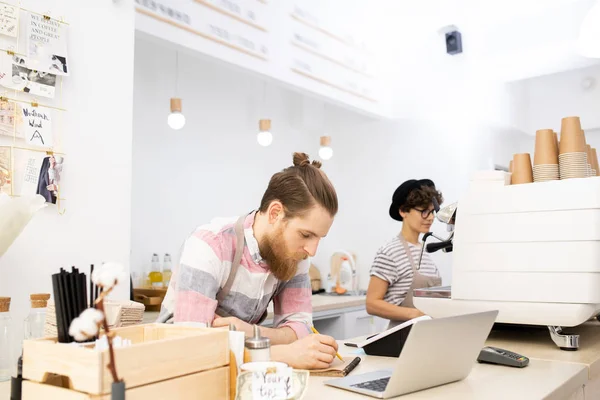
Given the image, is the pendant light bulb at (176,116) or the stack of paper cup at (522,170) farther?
the pendant light bulb at (176,116)

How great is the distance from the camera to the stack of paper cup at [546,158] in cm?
202

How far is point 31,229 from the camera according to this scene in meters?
1.98

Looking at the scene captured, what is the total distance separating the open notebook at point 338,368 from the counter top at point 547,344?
2.06 ft

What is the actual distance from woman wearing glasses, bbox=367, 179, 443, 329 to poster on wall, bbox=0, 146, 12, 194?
5.74ft

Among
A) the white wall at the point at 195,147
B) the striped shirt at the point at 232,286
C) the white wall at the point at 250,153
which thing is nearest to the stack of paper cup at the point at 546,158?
the striped shirt at the point at 232,286

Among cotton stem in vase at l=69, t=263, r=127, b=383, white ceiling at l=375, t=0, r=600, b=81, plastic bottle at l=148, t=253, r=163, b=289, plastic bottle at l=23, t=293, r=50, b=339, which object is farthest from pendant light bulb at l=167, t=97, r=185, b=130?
cotton stem in vase at l=69, t=263, r=127, b=383

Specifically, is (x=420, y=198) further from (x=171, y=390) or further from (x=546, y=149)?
(x=171, y=390)

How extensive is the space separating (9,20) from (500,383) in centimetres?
191

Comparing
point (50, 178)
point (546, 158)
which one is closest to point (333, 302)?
point (546, 158)

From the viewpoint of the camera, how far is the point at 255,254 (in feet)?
5.93

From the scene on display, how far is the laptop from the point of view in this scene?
1.25m

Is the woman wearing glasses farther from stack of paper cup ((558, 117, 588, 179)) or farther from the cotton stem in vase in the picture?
the cotton stem in vase

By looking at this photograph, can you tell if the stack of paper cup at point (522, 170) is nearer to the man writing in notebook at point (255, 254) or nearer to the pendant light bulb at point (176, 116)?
the man writing in notebook at point (255, 254)

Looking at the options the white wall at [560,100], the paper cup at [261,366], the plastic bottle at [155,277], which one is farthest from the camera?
the white wall at [560,100]
